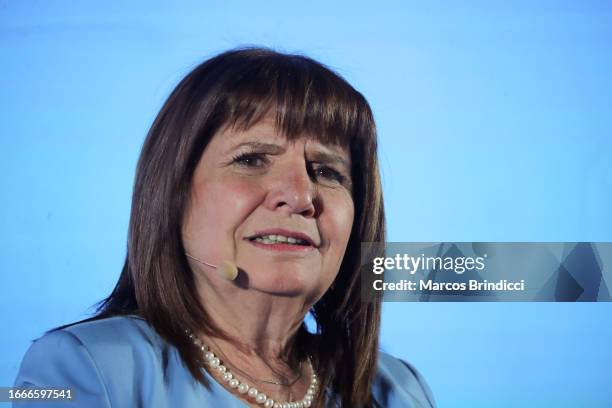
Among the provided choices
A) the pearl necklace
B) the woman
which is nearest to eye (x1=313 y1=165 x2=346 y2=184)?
the woman

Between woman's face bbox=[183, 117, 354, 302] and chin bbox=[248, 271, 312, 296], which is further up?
woman's face bbox=[183, 117, 354, 302]

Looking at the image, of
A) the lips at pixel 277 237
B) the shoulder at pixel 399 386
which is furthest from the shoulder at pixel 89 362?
the shoulder at pixel 399 386

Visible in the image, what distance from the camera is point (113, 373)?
1152 mm

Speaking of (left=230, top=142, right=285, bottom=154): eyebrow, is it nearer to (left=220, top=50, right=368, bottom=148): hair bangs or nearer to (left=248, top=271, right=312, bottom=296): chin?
(left=220, top=50, right=368, bottom=148): hair bangs

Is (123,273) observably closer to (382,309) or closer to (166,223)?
(166,223)

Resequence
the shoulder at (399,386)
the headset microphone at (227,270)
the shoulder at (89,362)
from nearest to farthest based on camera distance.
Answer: the shoulder at (89,362) < the headset microphone at (227,270) < the shoulder at (399,386)

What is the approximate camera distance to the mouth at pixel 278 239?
126 centimetres

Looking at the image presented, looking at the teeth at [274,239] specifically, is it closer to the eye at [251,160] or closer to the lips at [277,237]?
the lips at [277,237]

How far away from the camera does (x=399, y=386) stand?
1.47 m

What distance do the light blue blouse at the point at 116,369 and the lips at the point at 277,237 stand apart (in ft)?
0.74

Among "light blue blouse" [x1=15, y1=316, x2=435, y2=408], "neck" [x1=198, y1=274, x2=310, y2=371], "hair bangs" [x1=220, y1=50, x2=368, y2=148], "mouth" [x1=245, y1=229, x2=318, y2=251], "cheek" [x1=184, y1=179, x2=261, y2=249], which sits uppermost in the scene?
"hair bangs" [x1=220, y1=50, x2=368, y2=148]

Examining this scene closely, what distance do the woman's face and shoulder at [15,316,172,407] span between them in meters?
0.18

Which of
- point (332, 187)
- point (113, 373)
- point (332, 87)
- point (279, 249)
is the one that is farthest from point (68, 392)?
point (332, 87)

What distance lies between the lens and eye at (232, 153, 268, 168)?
1267 millimetres
